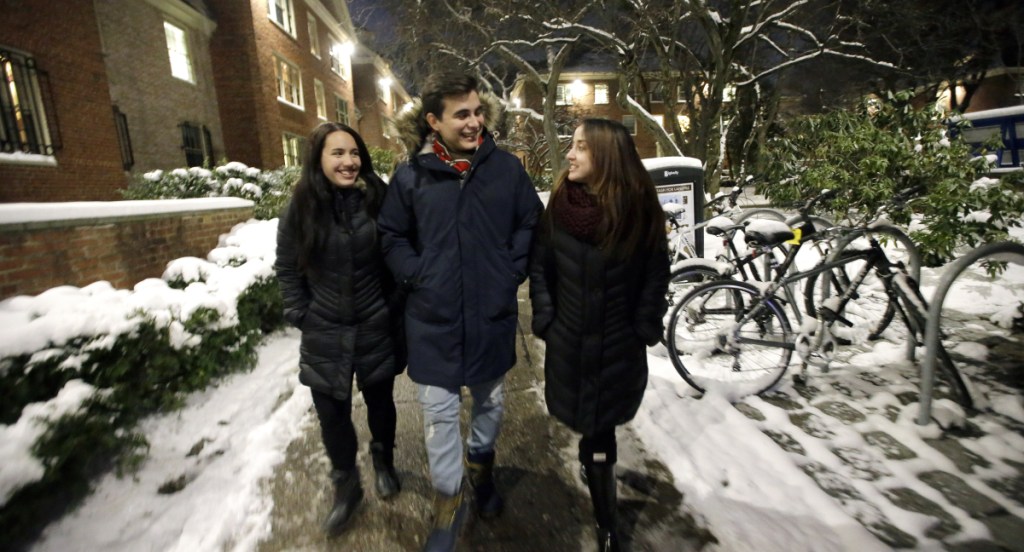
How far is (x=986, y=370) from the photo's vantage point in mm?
3625

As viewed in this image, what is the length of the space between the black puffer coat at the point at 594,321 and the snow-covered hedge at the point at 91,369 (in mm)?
2195

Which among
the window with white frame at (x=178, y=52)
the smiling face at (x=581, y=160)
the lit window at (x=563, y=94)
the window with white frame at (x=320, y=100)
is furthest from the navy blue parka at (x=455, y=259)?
the lit window at (x=563, y=94)

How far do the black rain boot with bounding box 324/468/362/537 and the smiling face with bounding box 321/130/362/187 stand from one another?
144cm

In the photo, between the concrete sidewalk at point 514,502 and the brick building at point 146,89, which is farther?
the brick building at point 146,89

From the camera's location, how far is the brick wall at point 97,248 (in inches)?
119

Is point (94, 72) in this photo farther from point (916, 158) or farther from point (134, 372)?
point (916, 158)

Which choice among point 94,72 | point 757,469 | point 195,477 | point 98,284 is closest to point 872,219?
point 757,469

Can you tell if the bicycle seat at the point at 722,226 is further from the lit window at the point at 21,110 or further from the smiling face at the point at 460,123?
the lit window at the point at 21,110

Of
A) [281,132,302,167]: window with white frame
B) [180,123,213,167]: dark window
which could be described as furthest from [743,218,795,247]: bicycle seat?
[281,132,302,167]: window with white frame

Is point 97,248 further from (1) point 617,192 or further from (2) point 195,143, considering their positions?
(2) point 195,143

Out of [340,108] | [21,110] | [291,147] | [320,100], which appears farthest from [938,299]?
[340,108]

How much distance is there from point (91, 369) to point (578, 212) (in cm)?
265

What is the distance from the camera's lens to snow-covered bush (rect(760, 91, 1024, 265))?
331cm

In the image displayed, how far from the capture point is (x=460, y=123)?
2059 mm
